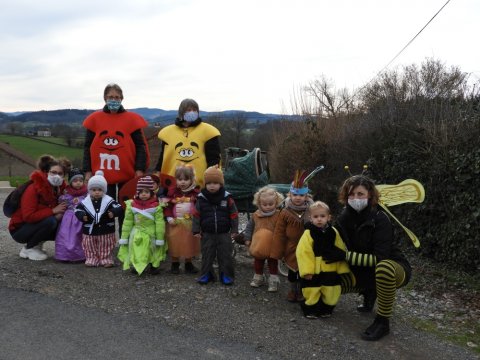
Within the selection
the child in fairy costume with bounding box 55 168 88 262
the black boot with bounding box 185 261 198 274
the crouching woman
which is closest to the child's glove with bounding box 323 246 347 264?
the black boot with bounding box 185 261 198 274

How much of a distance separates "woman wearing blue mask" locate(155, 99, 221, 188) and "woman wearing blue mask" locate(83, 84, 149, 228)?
19.8 inches

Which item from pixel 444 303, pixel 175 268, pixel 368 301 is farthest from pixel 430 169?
pixel 175 268

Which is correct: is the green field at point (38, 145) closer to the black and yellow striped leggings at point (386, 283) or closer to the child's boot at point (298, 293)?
the child's boot at point (298, 293)

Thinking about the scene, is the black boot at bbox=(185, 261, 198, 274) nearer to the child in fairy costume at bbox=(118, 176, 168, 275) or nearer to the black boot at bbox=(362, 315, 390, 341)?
the child in fairy costume at bbox=(118, 176, 168, 275)

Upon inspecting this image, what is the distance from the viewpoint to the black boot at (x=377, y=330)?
3.91 metres

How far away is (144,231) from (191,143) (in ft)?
4.09

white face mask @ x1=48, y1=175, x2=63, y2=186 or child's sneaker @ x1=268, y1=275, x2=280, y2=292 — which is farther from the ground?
white face mask @ x1=48, y1=175, x2=63, y2=186

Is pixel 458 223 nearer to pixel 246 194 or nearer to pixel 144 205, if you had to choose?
pixel 246 194

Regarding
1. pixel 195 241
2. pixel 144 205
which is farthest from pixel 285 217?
pixel 144 205

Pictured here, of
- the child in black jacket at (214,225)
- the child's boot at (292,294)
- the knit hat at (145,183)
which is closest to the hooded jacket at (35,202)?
the knit hat at (145,183)

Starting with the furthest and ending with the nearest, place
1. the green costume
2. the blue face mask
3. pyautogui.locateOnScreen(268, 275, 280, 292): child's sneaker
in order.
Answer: the blue face mask → the green costume → pyautogui.locateOnScreen(268, 275, 280, 292): child's sneaker

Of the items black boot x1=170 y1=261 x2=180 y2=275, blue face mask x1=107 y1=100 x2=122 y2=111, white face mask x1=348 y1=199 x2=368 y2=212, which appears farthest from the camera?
blue face mask x1=107 y1=100 x2=122 y2=111

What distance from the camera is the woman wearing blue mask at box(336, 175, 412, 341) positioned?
400 centimetres

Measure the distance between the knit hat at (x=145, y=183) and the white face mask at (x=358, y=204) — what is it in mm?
2410
